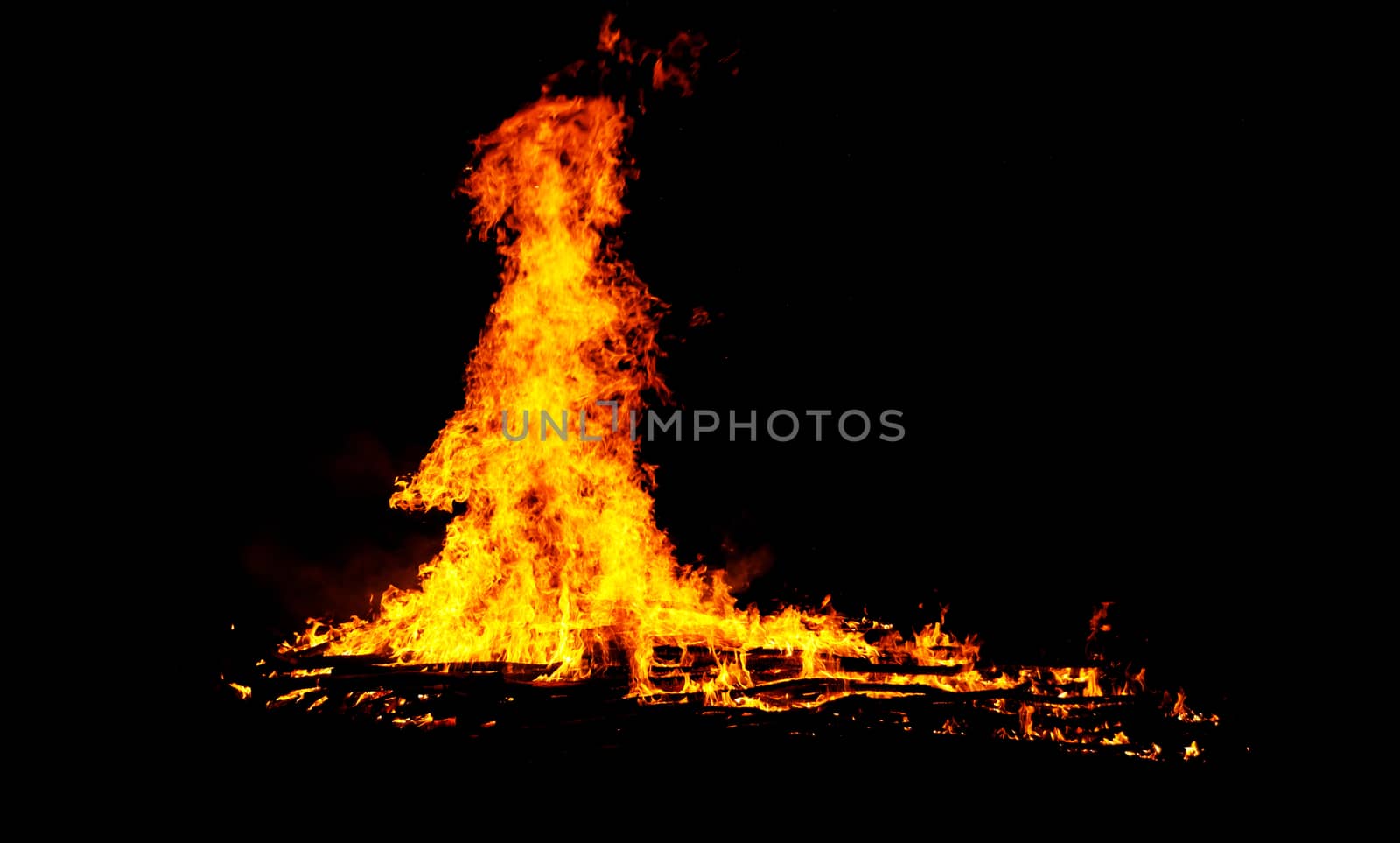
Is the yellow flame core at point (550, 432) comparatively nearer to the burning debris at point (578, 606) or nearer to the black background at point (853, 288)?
the burning debris at point (578, 606)

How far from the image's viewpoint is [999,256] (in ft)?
19.7

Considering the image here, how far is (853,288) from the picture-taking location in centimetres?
631

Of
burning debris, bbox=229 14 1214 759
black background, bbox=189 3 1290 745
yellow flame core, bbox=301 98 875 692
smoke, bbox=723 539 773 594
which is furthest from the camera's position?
smoke, bbox=723 539 773 594

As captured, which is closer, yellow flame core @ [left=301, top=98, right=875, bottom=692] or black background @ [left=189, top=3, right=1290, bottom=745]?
yellow flame core @ [left=301, top=98, right=875, bottom=692]

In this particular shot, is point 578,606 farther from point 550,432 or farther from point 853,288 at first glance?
point 853,288

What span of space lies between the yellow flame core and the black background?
0.28m

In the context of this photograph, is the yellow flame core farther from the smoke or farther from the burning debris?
the smoke

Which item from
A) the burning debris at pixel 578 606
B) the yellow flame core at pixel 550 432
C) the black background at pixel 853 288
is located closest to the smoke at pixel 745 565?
the black background at pixel 853 288

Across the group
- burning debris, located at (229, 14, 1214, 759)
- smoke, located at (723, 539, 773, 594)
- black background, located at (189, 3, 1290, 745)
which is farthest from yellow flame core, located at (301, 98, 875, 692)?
smoke, located at (723, 539, 773, 594)

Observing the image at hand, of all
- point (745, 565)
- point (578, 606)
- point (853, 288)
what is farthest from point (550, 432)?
point (853, 288)

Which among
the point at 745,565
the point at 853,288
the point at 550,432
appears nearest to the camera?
the point at 550,432

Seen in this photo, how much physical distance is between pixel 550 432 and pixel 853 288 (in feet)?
8.72

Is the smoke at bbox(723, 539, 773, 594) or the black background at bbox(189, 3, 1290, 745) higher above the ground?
the black background at bbox(189, 3, 1290, 745)

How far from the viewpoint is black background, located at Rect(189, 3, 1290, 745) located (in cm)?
545
